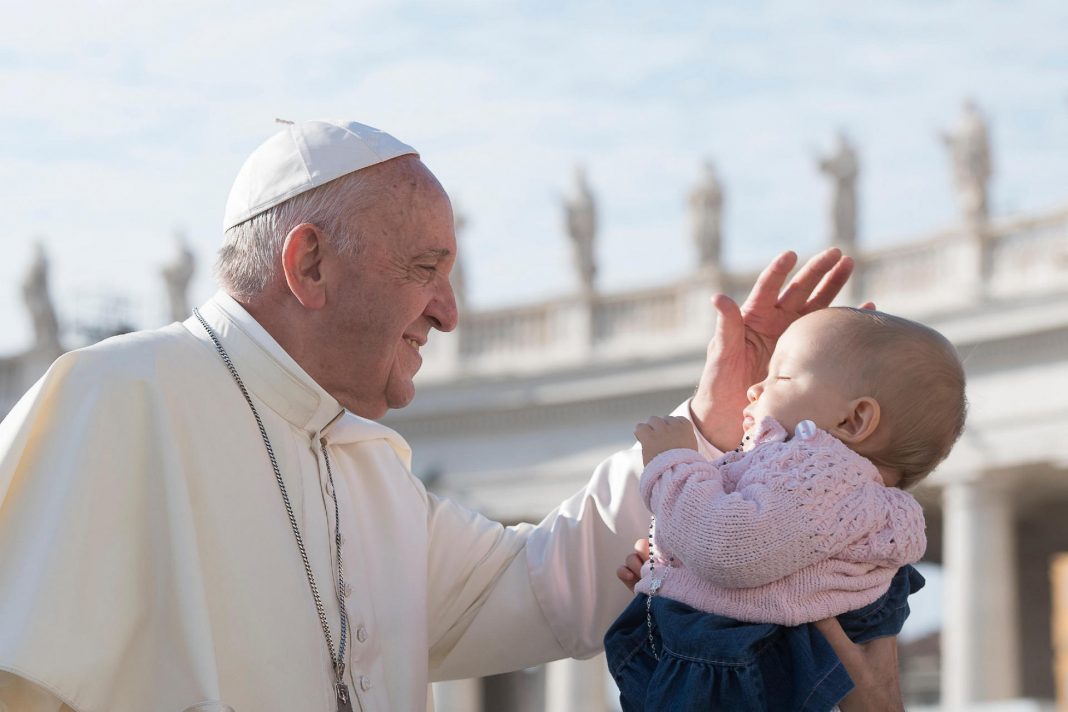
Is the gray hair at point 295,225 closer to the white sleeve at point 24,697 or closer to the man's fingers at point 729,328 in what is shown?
the man's fingers at point 729,328

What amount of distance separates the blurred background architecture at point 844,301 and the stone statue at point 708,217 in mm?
20

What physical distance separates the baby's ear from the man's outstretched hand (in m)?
0.72

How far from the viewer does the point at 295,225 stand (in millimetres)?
4617

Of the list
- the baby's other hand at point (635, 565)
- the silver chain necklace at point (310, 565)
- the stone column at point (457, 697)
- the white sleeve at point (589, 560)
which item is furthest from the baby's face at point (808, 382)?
the stone column at point (457, 697)

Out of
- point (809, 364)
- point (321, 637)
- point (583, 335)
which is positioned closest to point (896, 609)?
point (809, 364)

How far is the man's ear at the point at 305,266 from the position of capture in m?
4.55

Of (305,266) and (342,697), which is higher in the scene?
(305,266)

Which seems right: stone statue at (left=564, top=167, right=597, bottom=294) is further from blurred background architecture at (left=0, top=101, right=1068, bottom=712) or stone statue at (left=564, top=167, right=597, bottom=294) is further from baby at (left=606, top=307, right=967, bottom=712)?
baby at (left=606, top=307, right=967, bottom=712)

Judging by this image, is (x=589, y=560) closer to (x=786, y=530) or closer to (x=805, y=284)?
(x=805, y=284)

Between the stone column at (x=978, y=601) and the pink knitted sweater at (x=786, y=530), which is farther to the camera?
the stone column at (x=978, y=601)

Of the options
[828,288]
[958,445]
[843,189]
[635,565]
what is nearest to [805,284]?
[828,288]

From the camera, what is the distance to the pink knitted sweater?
12.5ft

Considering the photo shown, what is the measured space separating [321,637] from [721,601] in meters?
0.98

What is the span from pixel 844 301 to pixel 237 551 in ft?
60.4
